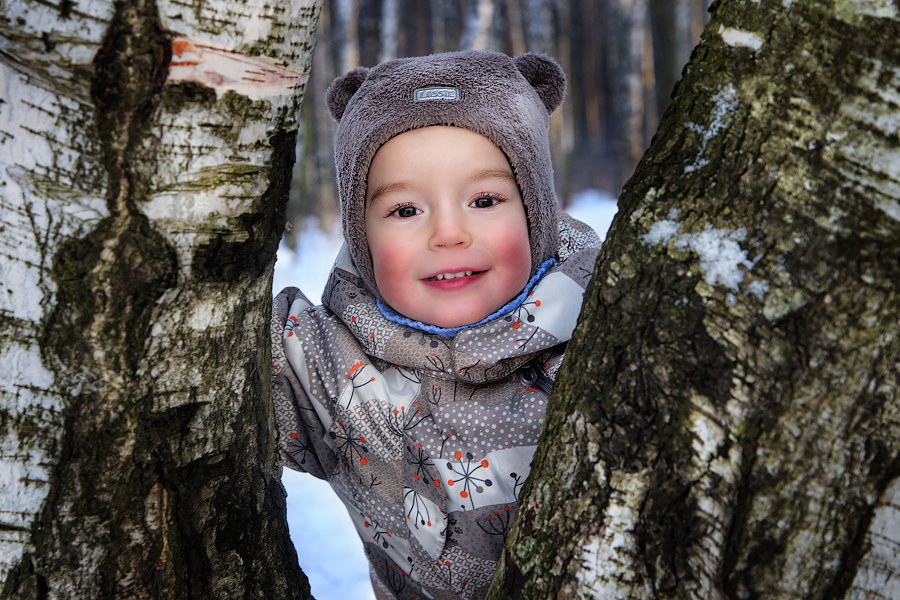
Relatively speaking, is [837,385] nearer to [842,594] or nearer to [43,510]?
[842,594]

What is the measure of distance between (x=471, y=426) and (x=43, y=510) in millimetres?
932

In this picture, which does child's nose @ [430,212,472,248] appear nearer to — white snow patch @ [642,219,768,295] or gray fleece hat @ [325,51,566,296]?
gray fleece hat @ [325,51,566,296]

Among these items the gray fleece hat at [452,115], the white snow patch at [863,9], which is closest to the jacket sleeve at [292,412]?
the gray fleece hat at [452,115]

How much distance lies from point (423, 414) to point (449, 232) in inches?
17.8

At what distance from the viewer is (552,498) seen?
1.10 meters

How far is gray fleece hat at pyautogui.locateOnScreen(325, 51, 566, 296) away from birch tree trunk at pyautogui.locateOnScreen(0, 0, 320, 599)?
665mm

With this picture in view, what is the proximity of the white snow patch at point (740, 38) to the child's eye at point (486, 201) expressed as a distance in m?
0.87

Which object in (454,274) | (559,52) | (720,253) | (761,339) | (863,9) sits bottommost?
(761,339)

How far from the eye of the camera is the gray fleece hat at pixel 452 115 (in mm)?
1796

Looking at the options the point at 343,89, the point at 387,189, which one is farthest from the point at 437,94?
the point at 343,89

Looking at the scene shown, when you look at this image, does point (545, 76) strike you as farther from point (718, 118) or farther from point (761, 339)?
point (761, 339)

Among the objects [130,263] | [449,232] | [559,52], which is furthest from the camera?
[559,52]

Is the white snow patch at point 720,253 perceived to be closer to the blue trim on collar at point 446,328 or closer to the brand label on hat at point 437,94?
the blue trim on collar at point 446,328

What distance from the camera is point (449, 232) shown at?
174cm
